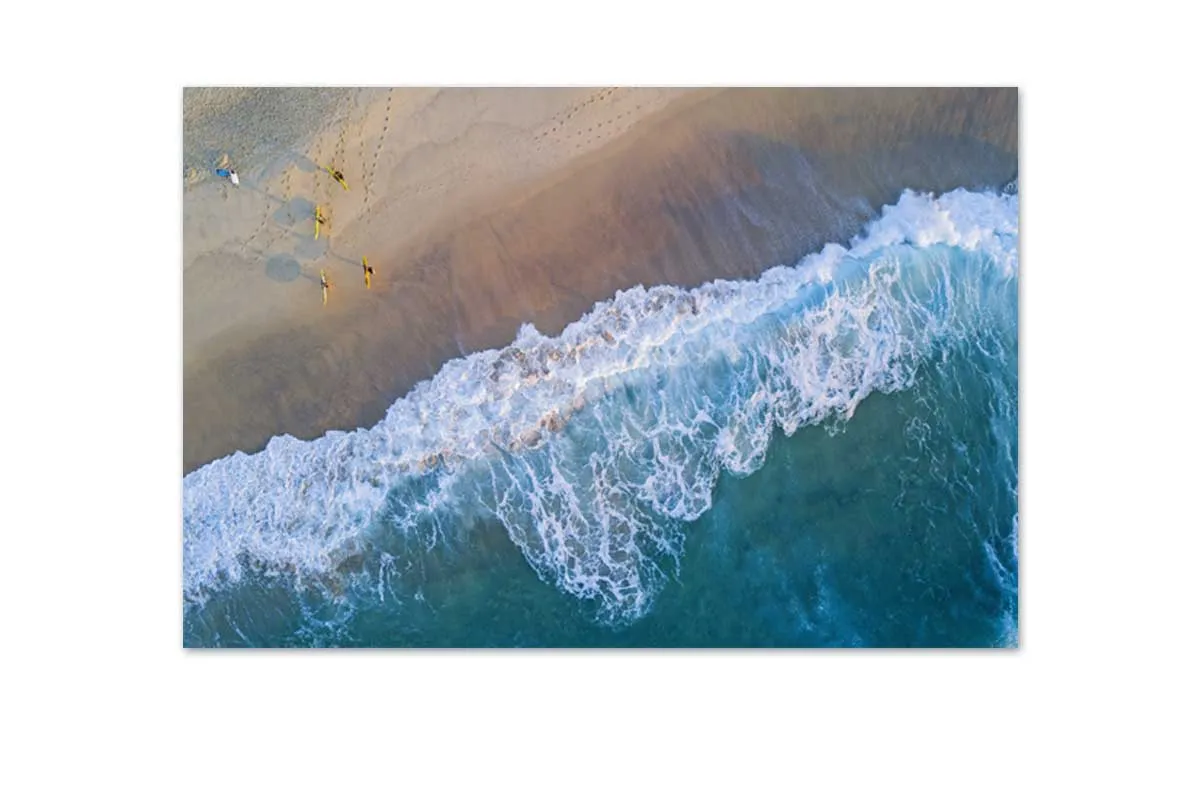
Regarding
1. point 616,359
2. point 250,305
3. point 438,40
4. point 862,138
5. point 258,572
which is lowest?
point 258,572

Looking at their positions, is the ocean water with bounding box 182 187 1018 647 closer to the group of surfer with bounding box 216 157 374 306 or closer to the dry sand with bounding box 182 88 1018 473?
the dry sand with bounding box 182 88 1018 473

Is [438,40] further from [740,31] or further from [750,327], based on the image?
[750,327]

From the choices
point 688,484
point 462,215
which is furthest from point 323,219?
point 688,484

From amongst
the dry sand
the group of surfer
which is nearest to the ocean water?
the dry sand

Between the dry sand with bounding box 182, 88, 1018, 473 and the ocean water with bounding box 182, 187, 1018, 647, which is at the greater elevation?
the dry sand with bounding box 182, 88, 1018, 473

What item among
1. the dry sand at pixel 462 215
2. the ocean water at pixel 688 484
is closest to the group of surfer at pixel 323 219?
the dry sand at pixel 462 215
